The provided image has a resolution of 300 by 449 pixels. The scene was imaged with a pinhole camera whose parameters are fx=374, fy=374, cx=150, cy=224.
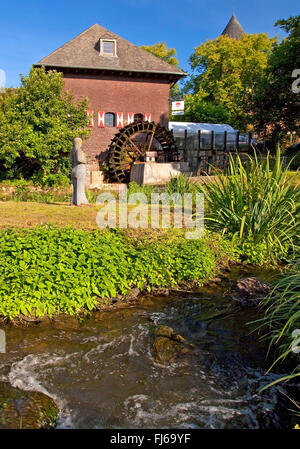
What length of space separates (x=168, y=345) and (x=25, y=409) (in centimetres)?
176

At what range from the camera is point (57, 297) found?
194 inches

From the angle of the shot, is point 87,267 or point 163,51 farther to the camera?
point 163,51

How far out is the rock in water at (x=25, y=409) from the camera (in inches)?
117

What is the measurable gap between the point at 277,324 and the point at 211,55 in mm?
34955

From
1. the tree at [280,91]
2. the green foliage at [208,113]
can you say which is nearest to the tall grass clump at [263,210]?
the tree at [280,91]

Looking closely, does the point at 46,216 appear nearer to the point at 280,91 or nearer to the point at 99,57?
the point at 280,91

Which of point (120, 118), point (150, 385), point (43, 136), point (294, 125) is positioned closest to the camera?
point (150, 385)

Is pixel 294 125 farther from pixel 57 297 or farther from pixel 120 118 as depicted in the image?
pixel 57 297

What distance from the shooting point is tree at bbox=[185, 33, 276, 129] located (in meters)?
33.6

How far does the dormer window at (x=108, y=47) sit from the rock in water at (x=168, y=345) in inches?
802

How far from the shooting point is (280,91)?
17281mm

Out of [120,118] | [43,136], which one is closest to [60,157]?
[43,136]

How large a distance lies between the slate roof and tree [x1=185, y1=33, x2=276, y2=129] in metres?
11.8

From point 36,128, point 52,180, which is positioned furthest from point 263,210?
point 36,128
